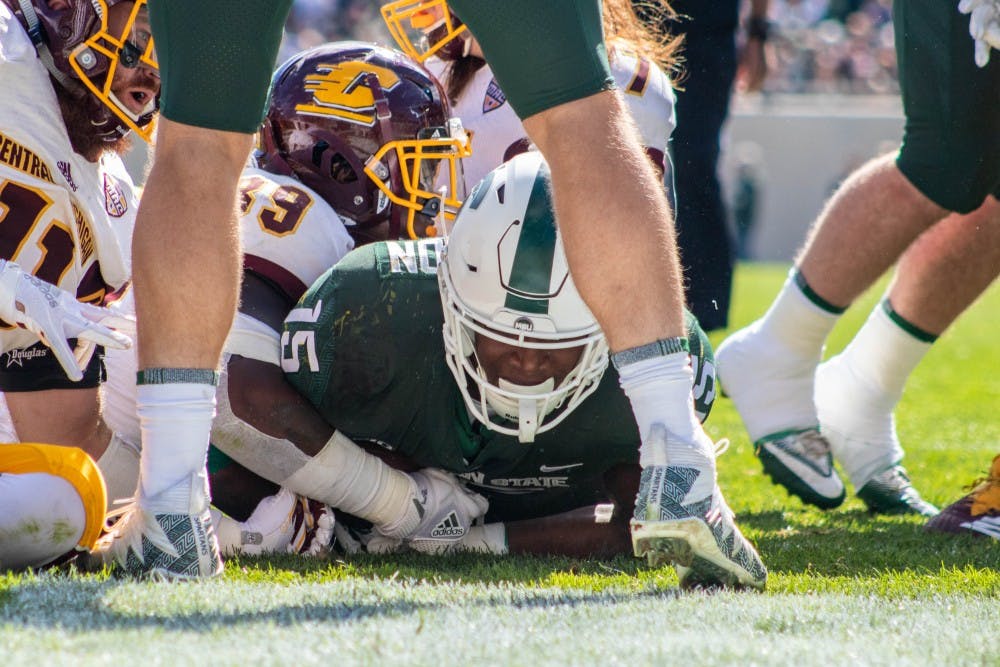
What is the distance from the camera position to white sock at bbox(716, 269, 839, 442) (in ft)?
10.7

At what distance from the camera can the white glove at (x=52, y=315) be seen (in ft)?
6.81

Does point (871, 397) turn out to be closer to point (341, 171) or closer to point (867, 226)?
point (867, 226)

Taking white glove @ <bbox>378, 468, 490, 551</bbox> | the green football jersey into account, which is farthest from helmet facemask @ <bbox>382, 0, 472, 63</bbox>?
white glove @ <bbox>378, 468, 490, 551</bbox>

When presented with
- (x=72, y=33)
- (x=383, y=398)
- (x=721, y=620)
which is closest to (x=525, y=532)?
(x=383, y=398)

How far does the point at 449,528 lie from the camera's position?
8.16 feet

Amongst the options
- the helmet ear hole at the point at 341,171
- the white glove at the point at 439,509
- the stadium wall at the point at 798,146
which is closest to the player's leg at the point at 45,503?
the white glove at the point at 439,509

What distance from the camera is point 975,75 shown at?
2.80 metres

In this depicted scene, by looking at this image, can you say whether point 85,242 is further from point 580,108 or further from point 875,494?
point 875,494

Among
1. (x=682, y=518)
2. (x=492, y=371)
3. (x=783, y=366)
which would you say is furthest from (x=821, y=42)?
(x=682, y=518)

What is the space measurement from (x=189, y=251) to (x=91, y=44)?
778 millimetres

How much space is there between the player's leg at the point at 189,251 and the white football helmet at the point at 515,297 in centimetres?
42

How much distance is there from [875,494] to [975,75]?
3.46 ft

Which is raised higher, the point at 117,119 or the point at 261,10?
the point at 261,10

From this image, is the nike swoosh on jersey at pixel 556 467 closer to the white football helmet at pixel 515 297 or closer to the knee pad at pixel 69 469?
the white football helmet at pixel 515 297
